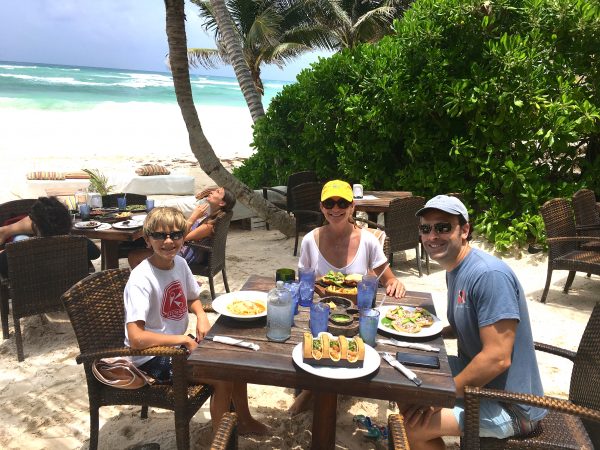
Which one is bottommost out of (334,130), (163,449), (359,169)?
(163,449)

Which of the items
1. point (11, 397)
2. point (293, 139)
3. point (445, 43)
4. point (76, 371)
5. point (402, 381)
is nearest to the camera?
point (402, 381)

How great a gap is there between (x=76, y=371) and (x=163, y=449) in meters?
1.41

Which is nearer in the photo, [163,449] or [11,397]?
[163,449]

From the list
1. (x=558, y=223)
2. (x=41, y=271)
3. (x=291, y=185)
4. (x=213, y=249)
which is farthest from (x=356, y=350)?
(x=291, y=185)

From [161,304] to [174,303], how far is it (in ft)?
0.31

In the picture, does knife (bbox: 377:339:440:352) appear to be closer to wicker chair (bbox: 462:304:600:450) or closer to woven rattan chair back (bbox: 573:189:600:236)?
wicker chair (bbox: 462:304:600:450)

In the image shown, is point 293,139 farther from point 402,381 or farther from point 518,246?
point 402,381

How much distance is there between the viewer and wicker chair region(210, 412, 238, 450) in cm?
169

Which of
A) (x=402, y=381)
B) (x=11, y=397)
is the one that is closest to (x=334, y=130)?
(x=11, y=397)

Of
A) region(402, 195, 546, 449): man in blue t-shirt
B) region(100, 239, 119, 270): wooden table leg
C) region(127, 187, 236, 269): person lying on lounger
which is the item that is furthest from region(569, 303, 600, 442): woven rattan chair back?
region(100, 239, 119, 270): wooden table leg

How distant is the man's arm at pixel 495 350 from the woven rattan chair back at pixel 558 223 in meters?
3.65

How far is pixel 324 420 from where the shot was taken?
8.57ft

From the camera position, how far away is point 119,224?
203 inches

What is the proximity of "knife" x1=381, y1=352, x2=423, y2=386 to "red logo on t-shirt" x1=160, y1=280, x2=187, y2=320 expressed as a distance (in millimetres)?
1310
